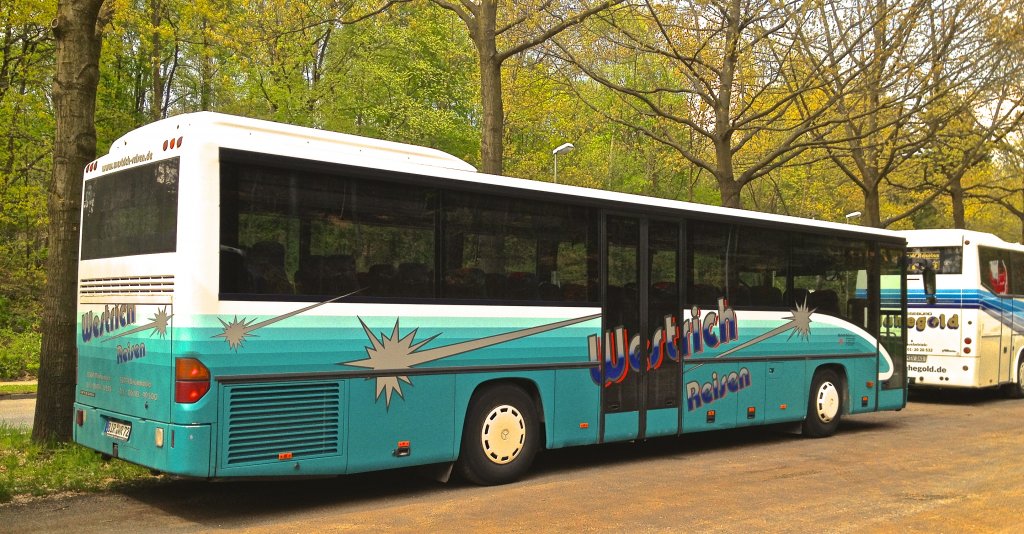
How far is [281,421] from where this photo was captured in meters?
7.48

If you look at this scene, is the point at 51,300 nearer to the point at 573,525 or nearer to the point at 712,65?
the point at 573,525

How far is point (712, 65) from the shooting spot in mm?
20141

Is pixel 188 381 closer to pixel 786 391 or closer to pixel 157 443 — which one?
pixel 157 443

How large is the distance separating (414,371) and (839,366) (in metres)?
7.79

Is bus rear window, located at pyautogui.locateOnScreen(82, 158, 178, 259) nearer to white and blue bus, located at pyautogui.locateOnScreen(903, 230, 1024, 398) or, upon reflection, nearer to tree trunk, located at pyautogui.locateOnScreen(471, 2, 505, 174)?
tree trunk, located at pyautogui.locateOnScreen(471, 2, 505, 174)

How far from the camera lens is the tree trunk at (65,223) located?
9648 mm

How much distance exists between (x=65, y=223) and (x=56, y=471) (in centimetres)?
→ 262

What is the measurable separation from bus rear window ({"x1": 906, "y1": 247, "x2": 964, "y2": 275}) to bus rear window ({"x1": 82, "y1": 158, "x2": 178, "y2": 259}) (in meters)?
15.2

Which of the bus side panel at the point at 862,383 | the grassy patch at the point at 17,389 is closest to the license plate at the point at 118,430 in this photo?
the bus side panel at the point at 862,383

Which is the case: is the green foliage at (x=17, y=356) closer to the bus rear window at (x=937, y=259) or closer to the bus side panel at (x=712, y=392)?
the bus side panel at (x=712, y=392)

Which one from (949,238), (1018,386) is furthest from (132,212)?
(1018,386)

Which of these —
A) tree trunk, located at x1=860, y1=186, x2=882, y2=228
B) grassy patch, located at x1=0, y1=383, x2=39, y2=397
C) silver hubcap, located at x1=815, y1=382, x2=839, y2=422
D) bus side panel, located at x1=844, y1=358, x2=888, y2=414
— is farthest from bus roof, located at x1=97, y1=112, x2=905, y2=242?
tree trunk, located at x1=860, y1=186, x2=882, y2=228

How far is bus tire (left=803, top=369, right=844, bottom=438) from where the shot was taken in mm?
13273

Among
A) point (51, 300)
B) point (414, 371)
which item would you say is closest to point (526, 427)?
point (414, 371)
